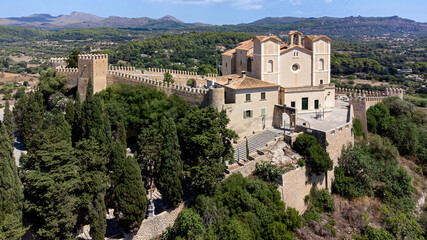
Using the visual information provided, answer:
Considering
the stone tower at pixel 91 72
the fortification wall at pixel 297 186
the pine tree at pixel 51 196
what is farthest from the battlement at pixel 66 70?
the fortification wall at pixel 297 186

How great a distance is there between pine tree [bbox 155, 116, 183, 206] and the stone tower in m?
12.1

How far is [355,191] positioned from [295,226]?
6.10m

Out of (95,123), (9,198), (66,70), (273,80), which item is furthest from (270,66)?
(9,198)

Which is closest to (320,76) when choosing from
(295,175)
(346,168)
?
(346,168)

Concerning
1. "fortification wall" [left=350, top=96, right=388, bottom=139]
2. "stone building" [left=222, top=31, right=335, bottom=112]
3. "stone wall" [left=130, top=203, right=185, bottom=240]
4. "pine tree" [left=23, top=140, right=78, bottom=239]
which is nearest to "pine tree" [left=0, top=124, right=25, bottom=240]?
"pine tree" [left=23, top=140, right=78, bottom=239]

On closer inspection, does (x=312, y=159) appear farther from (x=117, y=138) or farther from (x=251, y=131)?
(x=117, y=138)

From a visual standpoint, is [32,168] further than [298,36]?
No

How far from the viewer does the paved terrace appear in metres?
24.6

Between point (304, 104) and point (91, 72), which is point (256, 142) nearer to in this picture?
point (304, 104)

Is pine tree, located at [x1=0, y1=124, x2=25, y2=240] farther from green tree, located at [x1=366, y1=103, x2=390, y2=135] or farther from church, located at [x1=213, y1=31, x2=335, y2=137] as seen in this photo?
green tree, located at [x1=366, y1=103, x2=390, y2=135]

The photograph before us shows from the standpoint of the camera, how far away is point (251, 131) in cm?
2477

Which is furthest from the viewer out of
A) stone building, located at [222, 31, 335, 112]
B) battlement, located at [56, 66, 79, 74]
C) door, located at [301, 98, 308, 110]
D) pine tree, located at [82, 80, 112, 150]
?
battlement, located at [56, 66, 79, 74]

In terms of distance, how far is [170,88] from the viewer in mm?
25969

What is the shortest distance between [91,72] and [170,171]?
13489 millimetres
